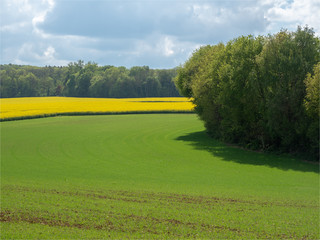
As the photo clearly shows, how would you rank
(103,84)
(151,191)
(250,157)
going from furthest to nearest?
(103,84) < (250,157) < (151,191)

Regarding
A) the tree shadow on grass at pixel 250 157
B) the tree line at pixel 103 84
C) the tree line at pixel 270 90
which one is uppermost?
the tree line at pixel 103 84

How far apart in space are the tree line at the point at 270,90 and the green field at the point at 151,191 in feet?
7.93

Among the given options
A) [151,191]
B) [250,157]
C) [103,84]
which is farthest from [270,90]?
[103,84]

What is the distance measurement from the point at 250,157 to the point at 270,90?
268 inches

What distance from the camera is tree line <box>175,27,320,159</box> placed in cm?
2964

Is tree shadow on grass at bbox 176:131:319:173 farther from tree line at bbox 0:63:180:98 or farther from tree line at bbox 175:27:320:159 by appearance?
tree line at bbox 0:63:180:98

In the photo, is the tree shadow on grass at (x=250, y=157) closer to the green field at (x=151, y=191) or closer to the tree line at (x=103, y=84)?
the green field at (x=151, y=191)

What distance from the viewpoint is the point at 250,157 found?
32.0m

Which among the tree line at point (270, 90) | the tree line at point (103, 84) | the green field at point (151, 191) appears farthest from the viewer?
the tree line at point (103, 84)

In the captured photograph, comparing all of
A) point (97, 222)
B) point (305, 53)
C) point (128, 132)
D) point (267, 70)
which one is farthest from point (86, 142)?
point (97, 222)

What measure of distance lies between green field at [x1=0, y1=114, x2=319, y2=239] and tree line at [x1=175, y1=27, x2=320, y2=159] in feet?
7.93

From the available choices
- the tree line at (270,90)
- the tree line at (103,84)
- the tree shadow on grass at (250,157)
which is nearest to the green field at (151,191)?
the tree shadow on grass at (250,157)

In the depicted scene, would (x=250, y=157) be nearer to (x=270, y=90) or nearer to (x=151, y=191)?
(x=270, y=90)

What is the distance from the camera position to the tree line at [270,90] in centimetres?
2964
